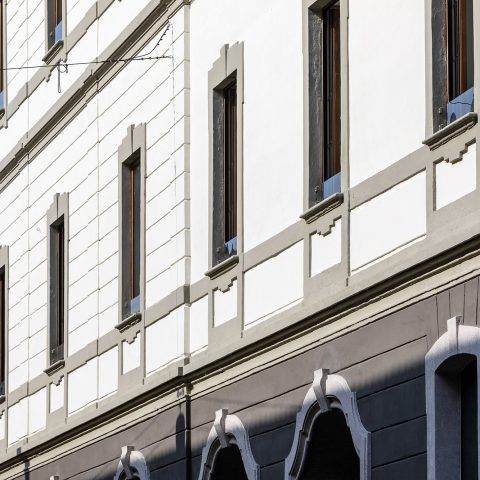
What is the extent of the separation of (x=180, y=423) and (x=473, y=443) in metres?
6.68

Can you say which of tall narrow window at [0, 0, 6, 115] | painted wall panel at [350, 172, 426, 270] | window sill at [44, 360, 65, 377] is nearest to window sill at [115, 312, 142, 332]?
window sill at [44, 360, 65, 377]

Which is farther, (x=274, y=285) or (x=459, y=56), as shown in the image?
(x=274, y=285)

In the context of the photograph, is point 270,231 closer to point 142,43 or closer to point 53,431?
point 142,43

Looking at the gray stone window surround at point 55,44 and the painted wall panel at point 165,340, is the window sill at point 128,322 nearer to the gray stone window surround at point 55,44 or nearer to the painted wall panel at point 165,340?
the painted wall panel at point 165,340

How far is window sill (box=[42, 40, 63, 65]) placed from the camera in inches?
1066

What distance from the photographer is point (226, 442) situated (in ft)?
65.9

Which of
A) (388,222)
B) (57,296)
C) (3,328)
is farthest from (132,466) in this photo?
(388,222)

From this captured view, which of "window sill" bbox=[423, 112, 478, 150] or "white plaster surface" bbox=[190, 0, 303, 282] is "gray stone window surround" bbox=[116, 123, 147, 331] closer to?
"white plaster surface" bbox=[190, 0, 303, 282]

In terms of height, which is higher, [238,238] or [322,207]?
[238,238]

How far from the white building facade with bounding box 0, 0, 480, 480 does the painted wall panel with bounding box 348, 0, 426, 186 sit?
26 mm

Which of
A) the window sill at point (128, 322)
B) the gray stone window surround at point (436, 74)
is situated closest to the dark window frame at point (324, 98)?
the gray stone window surround at point (436, 74)

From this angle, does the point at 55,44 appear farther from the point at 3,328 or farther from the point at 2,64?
the point at 3,328

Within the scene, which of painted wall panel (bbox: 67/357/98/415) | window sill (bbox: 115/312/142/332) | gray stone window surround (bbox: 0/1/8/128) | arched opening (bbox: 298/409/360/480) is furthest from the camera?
gray stone window surround (bbox: 0/1/8/128)

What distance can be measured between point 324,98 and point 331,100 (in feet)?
0.35
